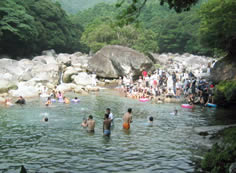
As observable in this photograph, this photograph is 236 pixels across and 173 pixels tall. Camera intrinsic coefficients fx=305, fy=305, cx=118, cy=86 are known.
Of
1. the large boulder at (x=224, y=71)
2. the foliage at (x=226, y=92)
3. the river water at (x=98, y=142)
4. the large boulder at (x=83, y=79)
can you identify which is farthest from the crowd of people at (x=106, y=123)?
the large boulder at (x=83, y=79)

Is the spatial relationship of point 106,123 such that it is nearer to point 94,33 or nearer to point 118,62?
point 118,62

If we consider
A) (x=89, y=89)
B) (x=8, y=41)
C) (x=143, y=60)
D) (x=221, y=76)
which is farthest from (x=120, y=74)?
(x=8, y=41)

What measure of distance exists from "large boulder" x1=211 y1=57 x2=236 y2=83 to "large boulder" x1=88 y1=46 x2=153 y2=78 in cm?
1509

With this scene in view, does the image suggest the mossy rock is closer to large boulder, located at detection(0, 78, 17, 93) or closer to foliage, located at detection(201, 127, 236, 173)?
large boulder, located at detection(0, 78, 17, 93)

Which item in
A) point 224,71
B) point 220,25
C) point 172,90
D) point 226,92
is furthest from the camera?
point 172,90

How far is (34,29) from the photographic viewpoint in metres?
55.3

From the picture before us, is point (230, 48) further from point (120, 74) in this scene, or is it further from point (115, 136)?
point (120, 74)

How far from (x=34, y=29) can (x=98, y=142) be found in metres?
46.1

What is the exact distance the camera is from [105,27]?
56.8m

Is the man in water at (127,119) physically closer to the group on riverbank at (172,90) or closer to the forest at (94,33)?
the group on riverbank at (172,90)

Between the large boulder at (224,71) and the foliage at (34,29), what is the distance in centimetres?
3558

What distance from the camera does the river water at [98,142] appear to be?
34.2 feet

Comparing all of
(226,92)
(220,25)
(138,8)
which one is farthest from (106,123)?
(220,25)

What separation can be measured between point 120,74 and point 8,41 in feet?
80.9
